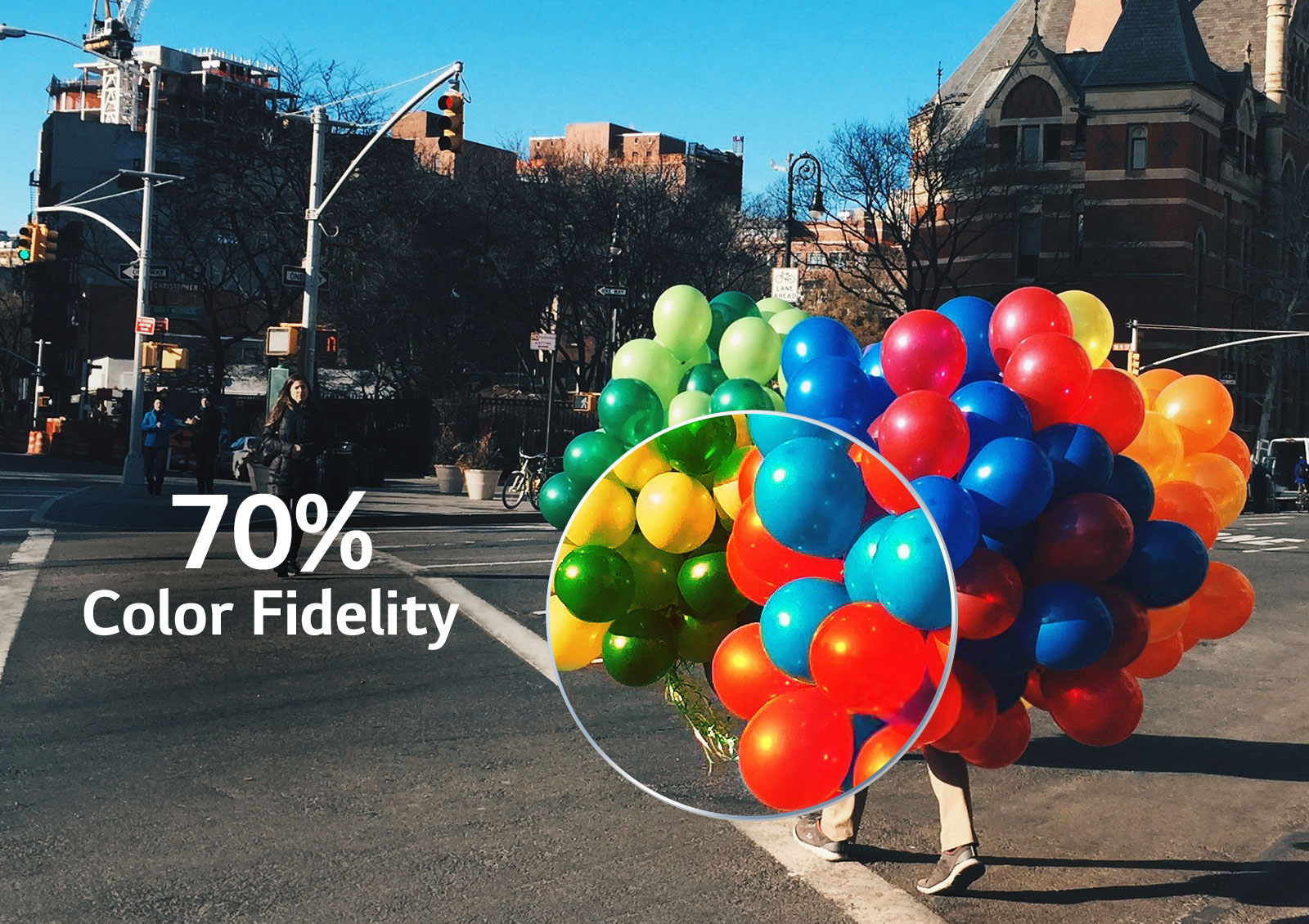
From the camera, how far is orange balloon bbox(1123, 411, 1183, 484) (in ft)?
15.7

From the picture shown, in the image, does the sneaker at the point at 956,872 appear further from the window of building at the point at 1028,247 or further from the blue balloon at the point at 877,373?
the window of building at the point at 1028,247

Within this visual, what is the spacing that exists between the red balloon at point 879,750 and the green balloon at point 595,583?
1.05 m

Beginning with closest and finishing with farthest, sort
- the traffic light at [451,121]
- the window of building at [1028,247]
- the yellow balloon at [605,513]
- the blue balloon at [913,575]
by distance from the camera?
1. the blue balloon at [913,575]
2. the yellow balloon at [605,513]
3. the traffic light at [451,121]
4. the window of building at [1028,247]

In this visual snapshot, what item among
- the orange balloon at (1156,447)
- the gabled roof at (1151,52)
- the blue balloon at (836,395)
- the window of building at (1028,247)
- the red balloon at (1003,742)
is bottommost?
the red balloon at (1003,742)

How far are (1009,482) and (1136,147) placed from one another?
193 ft

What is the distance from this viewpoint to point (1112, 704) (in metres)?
4.32

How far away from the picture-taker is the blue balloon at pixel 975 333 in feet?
15.2

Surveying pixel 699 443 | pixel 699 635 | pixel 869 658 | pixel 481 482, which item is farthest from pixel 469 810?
pixel 481 482

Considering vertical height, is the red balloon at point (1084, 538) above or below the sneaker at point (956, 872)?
above

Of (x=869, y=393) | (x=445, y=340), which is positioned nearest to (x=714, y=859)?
(x=869, y=393)

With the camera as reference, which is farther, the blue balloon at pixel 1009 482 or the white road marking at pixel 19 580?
the white road marking at pixel 19 580

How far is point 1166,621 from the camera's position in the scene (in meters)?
4.55

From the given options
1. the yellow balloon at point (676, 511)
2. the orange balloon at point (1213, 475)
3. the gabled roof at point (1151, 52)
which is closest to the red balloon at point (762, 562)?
the yellow balloon at point (676, 511)

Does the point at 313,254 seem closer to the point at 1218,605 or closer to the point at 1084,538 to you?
the point at 1218,605
